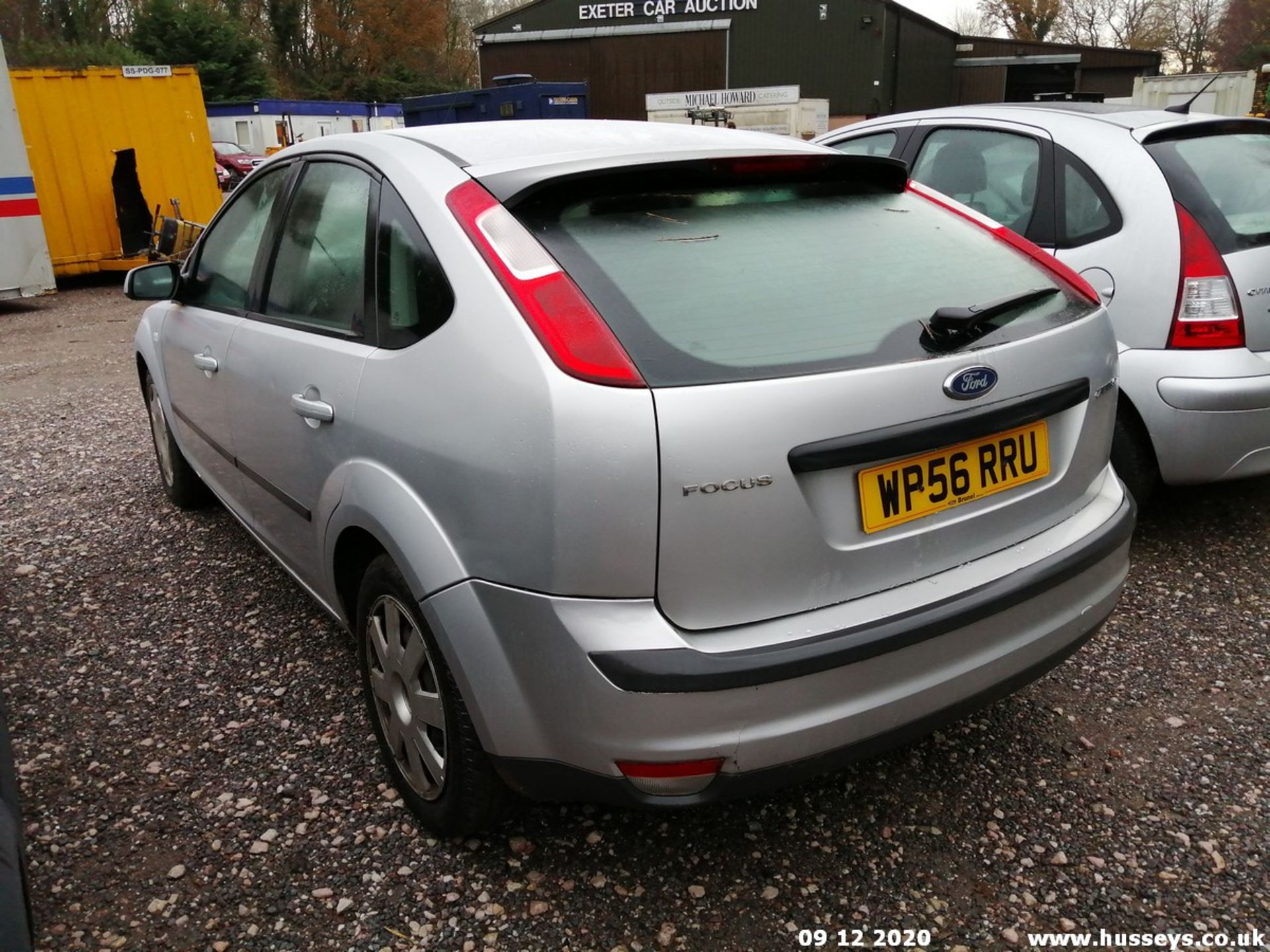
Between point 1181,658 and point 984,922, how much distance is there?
1465mm

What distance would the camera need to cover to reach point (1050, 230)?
13.1 ft

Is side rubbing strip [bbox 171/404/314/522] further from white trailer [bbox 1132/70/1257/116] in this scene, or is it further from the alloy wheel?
white trailer [bbox 1132/70/1257/116]

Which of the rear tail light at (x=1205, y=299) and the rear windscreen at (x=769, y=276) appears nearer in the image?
the rear windscreen at (x=769, y=276)

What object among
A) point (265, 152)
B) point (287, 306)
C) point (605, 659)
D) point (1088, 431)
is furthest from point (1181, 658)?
point (265, 152)

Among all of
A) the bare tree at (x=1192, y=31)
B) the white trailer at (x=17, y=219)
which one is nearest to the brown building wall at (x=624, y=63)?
the white trailer at (x=17, y=219)

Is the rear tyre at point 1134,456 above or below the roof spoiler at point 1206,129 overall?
below

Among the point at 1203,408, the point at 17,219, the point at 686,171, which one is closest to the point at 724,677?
the point at 686,171

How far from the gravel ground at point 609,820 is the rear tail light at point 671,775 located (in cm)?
43

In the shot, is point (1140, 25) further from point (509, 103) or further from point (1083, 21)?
point (509, 103)

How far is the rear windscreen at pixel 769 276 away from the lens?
1859mm

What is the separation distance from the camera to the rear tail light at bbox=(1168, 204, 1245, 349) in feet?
11.4

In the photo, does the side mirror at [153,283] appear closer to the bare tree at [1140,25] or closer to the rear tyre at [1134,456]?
the rear tyre at [1134,456]

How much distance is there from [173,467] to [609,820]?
3.04 meters

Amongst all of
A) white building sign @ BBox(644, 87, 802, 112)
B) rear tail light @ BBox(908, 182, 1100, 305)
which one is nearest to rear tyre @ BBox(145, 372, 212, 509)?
rear tail light @ BBox(908, 182, 1100, 305)
